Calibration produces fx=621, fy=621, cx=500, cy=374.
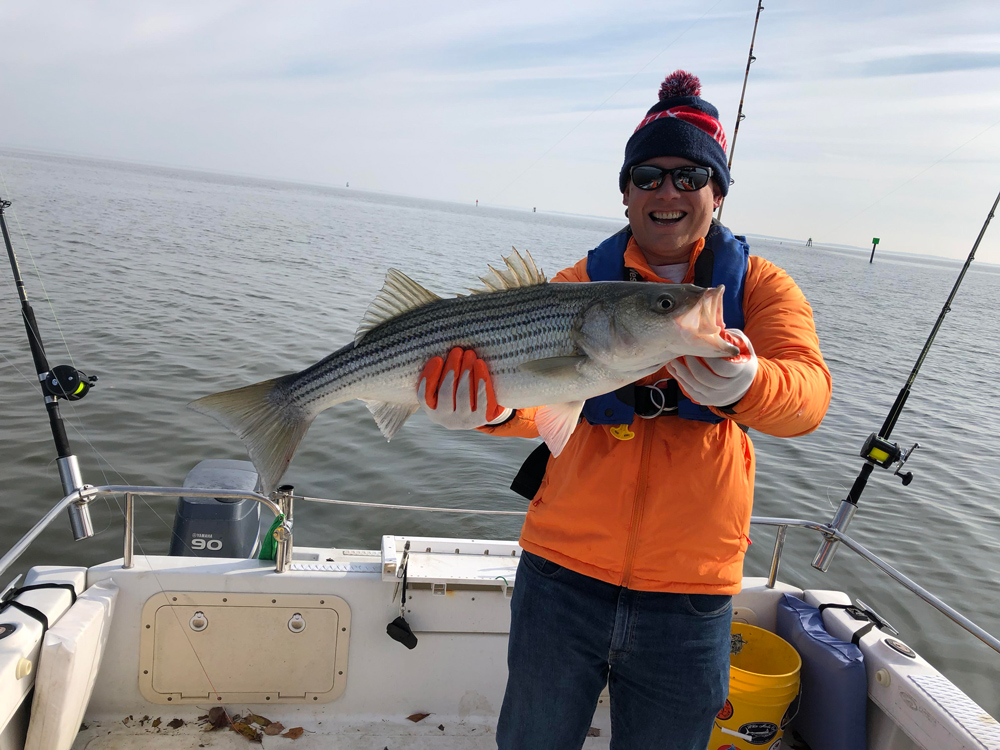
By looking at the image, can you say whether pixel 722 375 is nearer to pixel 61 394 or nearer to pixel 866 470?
pixel 866 470

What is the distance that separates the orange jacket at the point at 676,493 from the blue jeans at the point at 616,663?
0.32 ft

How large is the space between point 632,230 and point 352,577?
277 centimetres

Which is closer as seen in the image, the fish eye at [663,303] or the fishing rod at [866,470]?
the fish eye at [663,303]

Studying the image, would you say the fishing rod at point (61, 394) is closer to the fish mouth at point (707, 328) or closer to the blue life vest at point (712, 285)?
the blue life vest at point (712, 285)

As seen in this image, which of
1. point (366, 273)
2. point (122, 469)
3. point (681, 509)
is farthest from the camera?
point (366, 273)

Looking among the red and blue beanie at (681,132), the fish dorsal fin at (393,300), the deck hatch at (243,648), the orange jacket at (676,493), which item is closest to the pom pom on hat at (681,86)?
the red and blue beanie at (681,132)

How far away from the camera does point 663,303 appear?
8.03 ft

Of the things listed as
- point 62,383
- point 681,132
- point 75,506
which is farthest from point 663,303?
point 62,383

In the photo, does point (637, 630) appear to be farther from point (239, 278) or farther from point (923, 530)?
point (239, 278)

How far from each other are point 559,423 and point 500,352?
41 cm

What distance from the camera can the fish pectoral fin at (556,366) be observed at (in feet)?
8.79

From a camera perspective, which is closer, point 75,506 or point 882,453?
point 75,506

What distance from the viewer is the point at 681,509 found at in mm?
2412

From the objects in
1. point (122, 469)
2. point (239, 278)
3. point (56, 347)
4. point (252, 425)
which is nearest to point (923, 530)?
point (252, 425)
